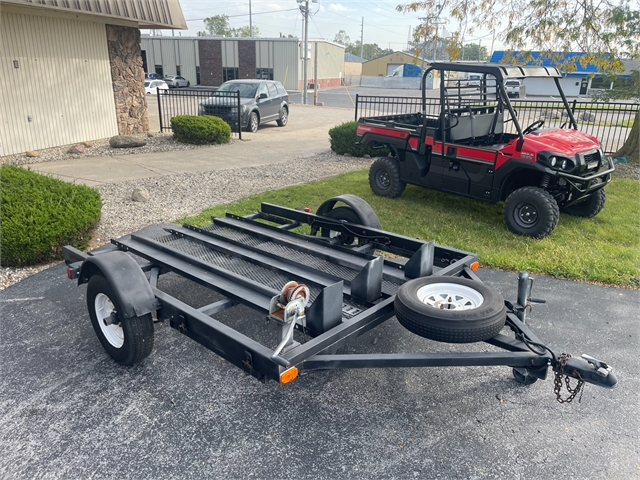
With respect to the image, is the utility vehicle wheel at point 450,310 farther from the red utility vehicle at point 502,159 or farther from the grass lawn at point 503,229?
the red utility vehicle at point 502,159

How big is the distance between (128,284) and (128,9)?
37.7ft

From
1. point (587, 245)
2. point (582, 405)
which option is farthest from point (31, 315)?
point (587, 245)

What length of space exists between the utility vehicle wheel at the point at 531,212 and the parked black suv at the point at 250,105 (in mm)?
10653

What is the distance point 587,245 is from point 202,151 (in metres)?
9.76

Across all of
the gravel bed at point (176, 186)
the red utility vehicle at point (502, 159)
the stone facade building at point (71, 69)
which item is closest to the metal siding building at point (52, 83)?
the stone facade building at point (71, 69)

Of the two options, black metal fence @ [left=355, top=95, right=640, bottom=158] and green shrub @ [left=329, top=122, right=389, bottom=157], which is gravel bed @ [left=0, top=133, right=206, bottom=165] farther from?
black metal fence @ [left=355, top=95, right=640, bottom=158]

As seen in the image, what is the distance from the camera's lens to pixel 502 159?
6.82 m

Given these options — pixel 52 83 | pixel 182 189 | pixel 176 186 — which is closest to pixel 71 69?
pixel 52 83

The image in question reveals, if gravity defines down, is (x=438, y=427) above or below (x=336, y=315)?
below

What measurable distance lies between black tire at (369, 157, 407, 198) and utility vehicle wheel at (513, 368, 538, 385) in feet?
17.6

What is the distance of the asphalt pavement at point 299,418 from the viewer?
2.74 meters

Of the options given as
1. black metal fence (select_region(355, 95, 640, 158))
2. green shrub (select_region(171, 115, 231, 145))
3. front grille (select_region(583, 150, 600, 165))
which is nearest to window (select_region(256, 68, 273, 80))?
black metal fence (select_region(355, 95, 640, 158))

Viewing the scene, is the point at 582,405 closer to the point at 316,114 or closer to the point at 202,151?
the point at 202,151

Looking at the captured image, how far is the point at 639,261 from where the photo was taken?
5969 mm
